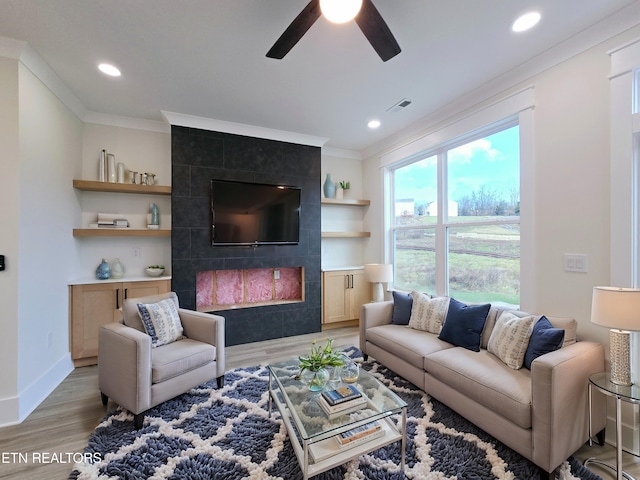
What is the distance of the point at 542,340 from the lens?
6.13 ft

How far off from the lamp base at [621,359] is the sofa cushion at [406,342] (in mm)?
1011

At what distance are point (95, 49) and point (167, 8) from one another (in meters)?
0.88

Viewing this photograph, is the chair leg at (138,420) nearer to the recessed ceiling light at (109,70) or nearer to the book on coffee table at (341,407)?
the book on coffee table at (341,407)

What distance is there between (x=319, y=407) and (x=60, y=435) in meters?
1.86

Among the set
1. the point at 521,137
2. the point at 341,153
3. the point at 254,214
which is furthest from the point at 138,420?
the point at 341,153

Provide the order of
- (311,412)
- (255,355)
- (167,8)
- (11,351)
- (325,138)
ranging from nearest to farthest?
(311,412)
(167,8)
(11,351)
(255,355)
(325,138)

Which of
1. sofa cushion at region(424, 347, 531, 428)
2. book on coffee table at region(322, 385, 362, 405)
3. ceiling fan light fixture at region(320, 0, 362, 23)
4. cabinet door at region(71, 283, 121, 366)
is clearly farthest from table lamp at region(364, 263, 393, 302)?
cabinet door at region(71, 283, 121, 366)

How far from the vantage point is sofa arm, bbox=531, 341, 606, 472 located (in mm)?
1517

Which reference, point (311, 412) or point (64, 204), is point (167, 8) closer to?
point (64, 204)

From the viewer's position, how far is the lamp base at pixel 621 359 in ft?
5.30

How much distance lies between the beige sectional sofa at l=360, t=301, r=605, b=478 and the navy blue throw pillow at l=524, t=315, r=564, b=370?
7 cm

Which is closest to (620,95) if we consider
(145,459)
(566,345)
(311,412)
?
(566,345)

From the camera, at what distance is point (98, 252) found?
3398mm

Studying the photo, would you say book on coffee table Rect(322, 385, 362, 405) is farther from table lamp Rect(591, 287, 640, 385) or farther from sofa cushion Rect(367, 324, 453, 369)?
table lamp Rect(591, 287, 640, 385)
